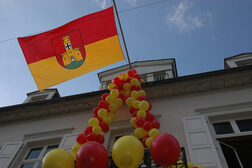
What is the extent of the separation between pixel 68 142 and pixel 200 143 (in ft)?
11.0

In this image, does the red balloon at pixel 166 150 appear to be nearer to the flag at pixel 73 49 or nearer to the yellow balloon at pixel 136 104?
the yellow balloon at pixel 136 104

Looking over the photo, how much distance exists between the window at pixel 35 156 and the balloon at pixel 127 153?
3553mm

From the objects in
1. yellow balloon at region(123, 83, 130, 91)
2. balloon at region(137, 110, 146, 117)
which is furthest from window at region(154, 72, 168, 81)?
balloon at region(137, 110, 146, 117)

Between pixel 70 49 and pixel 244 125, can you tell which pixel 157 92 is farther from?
pixel 70 49

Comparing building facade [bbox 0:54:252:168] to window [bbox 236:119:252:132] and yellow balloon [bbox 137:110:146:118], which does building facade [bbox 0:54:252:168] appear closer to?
window [bbox 236:119:252:132]

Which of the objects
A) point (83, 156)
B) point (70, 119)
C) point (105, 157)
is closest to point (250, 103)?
point (105, 157)

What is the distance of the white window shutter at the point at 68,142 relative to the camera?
4.99 m

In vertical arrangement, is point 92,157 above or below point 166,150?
below

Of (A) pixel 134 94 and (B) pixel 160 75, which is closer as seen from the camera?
(A) pixel 134 94

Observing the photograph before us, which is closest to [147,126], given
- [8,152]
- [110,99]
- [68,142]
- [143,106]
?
[143,106]

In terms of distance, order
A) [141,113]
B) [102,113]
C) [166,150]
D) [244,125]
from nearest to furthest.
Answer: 1. [166,150]
2. [141,113]
3. [102,113]
4. [244,125]

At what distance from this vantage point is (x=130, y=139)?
2719 mm

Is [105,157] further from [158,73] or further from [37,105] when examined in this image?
[158,73]

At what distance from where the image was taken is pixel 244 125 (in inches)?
182
